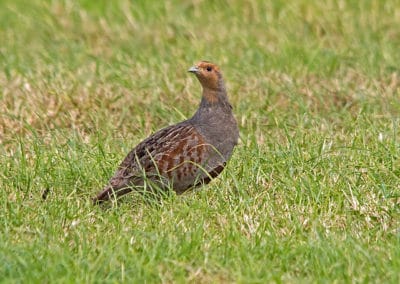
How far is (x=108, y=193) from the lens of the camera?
6.04 m

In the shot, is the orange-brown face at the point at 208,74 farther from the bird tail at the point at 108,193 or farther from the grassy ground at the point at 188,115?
the bird tail at the point at 108,193

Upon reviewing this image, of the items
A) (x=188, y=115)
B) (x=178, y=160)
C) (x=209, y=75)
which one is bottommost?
(x=188, y=115)

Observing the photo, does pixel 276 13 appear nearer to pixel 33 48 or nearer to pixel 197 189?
pixel 33 48

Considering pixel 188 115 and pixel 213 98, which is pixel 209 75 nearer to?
pixel 213 98

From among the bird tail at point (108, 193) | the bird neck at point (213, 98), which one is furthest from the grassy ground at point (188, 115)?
the bird neck at point (213, 98)

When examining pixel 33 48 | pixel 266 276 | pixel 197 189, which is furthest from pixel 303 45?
pixel 266 276

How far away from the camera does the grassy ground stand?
4938 millimetres

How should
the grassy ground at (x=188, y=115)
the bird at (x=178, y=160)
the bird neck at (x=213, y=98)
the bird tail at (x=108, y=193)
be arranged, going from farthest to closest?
the bird neck at (x=213, y=98) < the bird at (x=178, y=160) < the bird tail at (x=108, y=193) < the grassy ground at (x=188, y=115)

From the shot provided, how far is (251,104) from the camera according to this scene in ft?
26.7

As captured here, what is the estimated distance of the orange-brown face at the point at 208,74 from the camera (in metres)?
6.52

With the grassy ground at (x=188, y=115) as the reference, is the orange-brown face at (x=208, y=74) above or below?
above

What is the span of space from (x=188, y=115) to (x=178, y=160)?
6.49ft

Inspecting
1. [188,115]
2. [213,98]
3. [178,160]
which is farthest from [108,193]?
[188,115]

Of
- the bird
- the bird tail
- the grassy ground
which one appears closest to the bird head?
the bird
